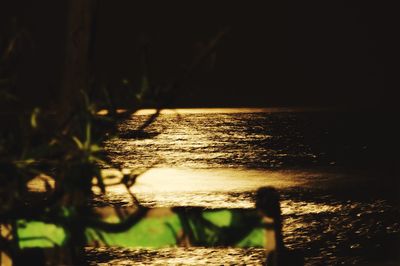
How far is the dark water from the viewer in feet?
18.2

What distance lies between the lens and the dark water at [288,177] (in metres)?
5.56

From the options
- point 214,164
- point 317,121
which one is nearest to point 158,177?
point 214,164

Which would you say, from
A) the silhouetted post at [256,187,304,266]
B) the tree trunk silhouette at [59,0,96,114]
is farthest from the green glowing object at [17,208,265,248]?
the tree trunk silhouette at [59,0,96,114]

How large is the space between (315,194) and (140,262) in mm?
3296

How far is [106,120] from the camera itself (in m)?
4.76

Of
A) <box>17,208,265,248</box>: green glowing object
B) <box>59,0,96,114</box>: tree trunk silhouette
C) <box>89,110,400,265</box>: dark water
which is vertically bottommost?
<box>89,110,400,265</box>: dark water

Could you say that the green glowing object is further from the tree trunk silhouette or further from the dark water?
the tree trunk silhouette

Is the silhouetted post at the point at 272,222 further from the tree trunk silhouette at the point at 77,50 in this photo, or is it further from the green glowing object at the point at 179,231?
the tree trunk silhouette at the point at 77,50

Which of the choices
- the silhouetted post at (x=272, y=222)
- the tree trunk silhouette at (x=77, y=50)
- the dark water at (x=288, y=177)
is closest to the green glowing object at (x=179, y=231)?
the silhouetted post at (x=272, y=222)

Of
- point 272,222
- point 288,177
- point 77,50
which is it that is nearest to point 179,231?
point 272,222

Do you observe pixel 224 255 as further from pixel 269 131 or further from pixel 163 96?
pixel 269 131

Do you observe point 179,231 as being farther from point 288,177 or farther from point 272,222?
point 288,177

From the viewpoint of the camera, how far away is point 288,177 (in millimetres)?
8656

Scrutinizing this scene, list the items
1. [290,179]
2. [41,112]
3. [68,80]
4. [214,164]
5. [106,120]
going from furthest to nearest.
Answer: [214,164], [290,179], [68,80], [106,120], [41,112]
